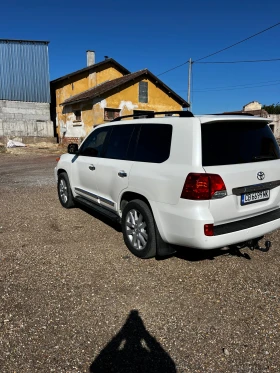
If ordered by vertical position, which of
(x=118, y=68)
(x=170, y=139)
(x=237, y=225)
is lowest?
(x=237, y=225)

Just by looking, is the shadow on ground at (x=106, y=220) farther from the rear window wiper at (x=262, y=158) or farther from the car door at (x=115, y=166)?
the rear window wiper at (x=262, y=158)

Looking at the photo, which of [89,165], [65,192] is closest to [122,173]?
[89,165]

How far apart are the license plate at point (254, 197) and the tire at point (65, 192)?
3.69m

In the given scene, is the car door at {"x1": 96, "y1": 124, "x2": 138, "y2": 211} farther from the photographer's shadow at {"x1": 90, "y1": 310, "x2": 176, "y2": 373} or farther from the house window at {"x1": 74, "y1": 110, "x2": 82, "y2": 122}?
the house window at {"x1": 74, "y1": 110, "x2": 82, "y2": 122}

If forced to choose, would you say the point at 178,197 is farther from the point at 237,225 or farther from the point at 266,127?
the point at 266,127

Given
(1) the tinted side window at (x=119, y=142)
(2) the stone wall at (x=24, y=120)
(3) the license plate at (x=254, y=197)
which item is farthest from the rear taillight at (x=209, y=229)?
(2) the stone wall at (x=24, y=120)

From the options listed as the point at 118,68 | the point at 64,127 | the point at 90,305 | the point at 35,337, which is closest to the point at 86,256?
the point at 90,305

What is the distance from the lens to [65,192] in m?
6.18

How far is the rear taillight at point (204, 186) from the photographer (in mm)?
2953

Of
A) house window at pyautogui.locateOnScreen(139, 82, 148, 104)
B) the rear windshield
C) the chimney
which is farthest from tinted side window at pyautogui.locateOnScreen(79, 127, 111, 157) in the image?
the chimney

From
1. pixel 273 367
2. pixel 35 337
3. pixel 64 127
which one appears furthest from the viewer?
pixel 64 127

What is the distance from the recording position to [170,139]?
3396 mm

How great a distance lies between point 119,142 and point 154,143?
862 millimetres

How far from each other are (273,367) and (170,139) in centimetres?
232
